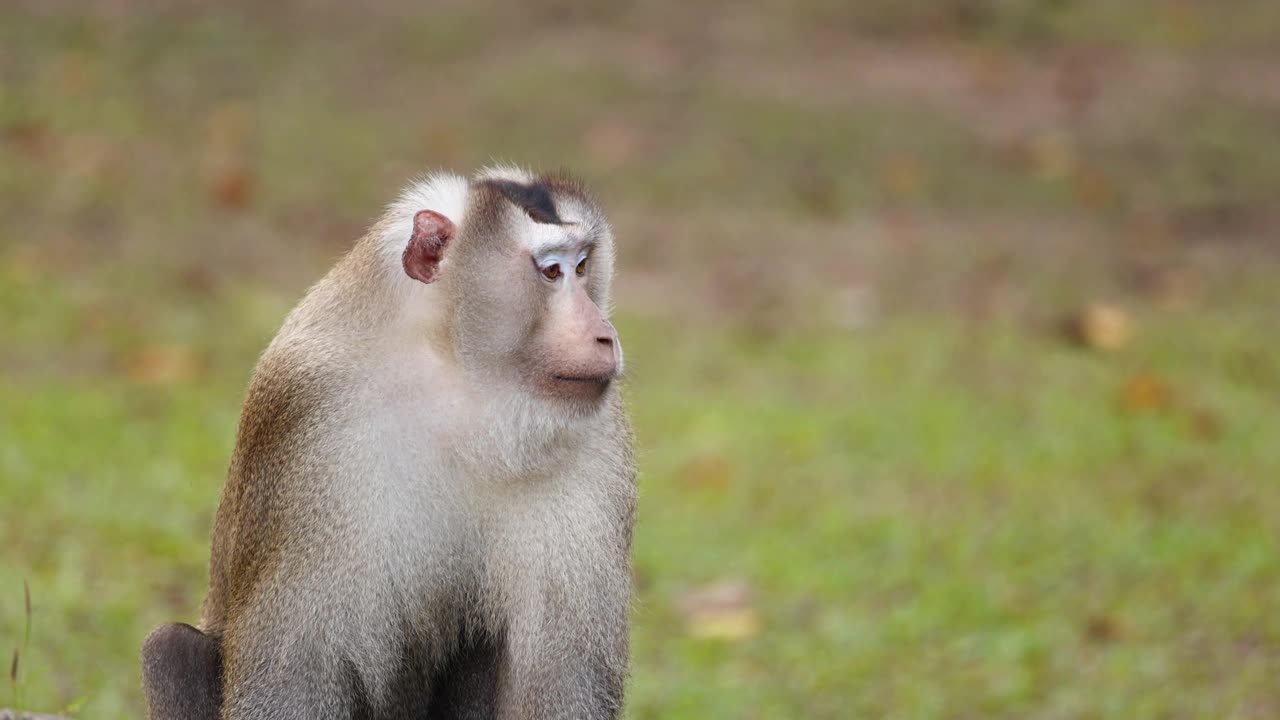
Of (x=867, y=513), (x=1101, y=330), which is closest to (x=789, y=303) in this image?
(x=1101, y=330)

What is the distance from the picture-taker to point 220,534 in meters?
3.57

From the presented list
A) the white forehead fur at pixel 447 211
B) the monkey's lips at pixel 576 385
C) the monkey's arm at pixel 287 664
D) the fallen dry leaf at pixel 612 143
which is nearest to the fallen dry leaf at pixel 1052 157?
the fallen dry leaf at pixel 612 143

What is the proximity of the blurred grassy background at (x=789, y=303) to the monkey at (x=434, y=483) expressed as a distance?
67 cm

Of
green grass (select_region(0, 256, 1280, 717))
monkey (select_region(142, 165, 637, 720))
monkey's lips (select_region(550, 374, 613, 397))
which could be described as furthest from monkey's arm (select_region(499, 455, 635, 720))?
green grass (select_region(0, 256, 1280, 717))

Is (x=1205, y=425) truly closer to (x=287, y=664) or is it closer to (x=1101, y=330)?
(x=1101, y=330)

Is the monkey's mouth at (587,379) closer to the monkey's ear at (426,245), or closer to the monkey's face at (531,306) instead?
the monkey's face at (531,306)

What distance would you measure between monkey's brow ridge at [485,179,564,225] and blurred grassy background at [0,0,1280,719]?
1.45m

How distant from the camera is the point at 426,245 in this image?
3.20 m

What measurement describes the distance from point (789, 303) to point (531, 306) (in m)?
5.57

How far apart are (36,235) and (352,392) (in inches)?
228

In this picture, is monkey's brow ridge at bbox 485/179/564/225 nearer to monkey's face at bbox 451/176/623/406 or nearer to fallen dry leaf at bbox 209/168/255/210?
monkey's face at bbox 451/176/623/406

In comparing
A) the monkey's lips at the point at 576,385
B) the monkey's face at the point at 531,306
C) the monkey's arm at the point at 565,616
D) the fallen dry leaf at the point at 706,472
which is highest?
the fallen dry leaf at the point at 706,472

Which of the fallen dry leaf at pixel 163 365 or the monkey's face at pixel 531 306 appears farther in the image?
the fallen dry leaf at pixel 163 365

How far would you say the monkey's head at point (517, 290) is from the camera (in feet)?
10.0
